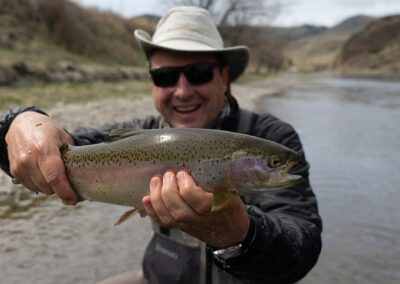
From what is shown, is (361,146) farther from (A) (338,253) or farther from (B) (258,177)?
(B) (258,177)

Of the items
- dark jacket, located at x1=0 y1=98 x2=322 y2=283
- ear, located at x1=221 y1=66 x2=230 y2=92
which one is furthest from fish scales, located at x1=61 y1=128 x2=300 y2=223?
ear, located at x1=221 y1=66 x2=230 y2=92

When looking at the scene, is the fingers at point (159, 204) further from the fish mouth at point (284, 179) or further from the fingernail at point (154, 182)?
the fish mouth at point (284, 179)

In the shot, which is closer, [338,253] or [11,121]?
[11,121]

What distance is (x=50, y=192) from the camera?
2.40m

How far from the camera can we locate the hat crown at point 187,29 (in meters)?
3.19

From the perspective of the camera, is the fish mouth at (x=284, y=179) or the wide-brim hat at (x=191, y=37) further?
the wide-brim hat at (x=191, y=37)

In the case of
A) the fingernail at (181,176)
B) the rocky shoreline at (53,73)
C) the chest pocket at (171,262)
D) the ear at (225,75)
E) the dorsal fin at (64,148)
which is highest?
the ear at (225,75)

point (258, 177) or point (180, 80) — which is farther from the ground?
point (180, 80)

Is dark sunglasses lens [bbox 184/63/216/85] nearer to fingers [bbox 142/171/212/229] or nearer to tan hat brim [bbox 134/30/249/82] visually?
tan hat brim [bbox 134/30/249/82]

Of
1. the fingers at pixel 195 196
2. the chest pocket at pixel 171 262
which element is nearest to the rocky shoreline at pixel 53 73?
the chest pocket at pixel 171 262

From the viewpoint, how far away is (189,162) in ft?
6.88

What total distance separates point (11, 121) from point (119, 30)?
38954mm

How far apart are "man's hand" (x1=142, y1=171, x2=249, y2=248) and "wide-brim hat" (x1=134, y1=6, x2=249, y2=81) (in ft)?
4.30

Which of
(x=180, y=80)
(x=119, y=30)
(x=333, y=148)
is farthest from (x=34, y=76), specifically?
(x=119, y=30)
